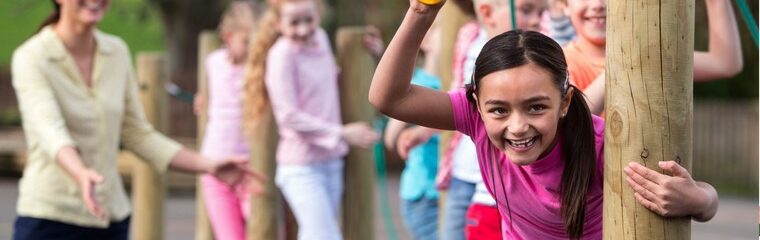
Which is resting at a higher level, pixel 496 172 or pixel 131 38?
pixel 496 172

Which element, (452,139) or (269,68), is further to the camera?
(269,68)

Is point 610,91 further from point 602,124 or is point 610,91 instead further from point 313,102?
point 313,102

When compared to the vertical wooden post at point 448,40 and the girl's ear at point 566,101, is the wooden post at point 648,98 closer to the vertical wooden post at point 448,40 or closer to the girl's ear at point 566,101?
the girl's ear at point 566,101

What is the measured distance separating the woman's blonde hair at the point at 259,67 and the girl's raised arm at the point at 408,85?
4374 mm

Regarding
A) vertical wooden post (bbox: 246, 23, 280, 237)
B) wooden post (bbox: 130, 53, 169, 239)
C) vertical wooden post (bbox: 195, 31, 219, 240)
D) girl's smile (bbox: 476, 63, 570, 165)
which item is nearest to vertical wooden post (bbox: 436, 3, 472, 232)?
vertical wooden post (bbox: 246, 23, 280, 237)

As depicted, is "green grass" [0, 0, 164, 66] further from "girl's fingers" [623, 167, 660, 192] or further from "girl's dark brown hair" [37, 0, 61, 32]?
"girl's fingers" [623, 167, 660, 192]

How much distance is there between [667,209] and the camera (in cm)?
349

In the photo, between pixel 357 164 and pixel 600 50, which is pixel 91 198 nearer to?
pixel 600 50

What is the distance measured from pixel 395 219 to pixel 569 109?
11305 millimetres

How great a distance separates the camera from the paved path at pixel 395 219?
13672 mm

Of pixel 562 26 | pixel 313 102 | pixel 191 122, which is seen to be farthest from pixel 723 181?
pixel 562 26

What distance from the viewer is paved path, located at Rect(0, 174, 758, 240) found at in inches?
538

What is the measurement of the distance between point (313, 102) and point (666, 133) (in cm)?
458

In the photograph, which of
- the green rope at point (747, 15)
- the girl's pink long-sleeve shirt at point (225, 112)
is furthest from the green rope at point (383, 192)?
the green rope at point (747, 15)
